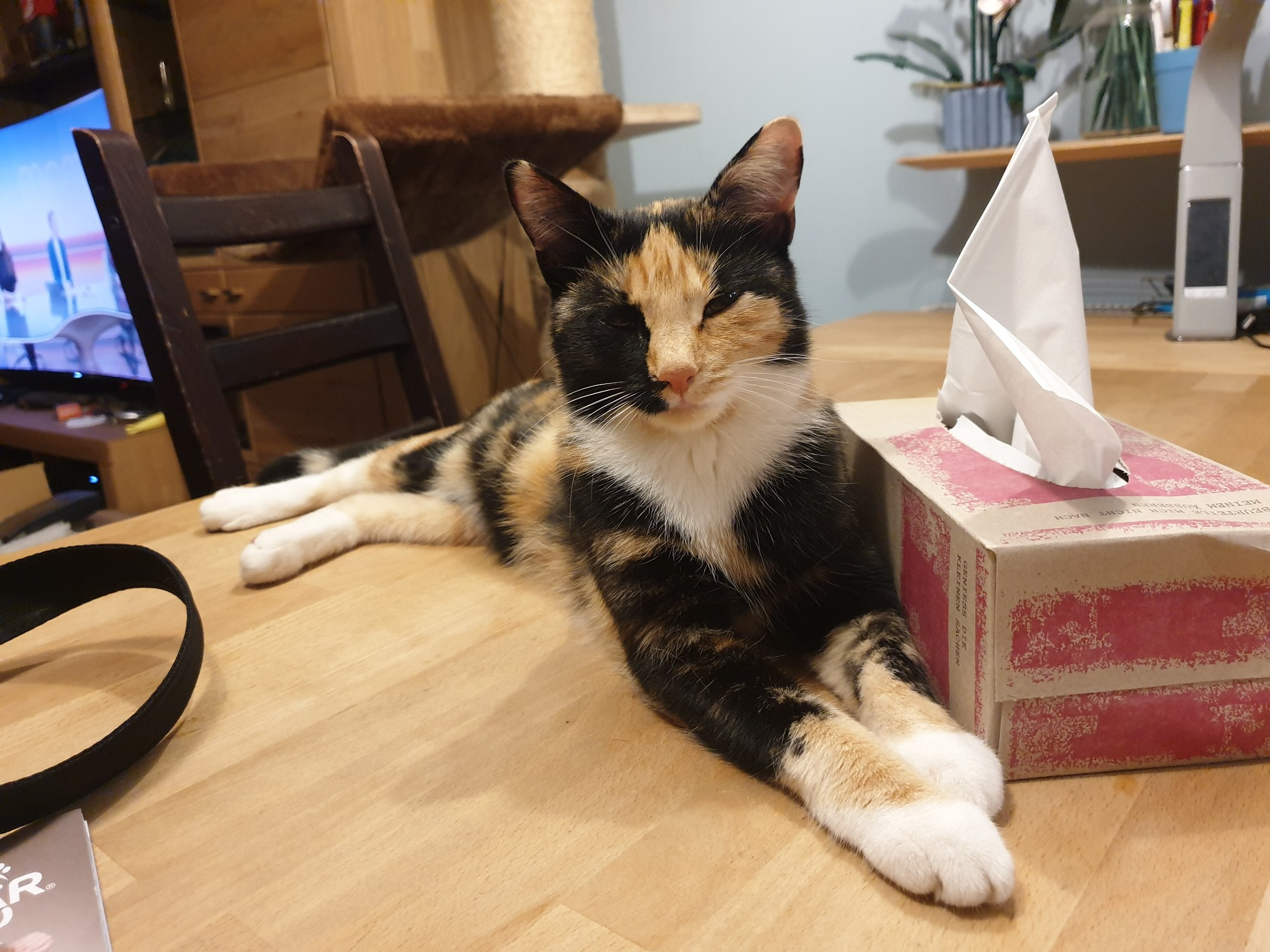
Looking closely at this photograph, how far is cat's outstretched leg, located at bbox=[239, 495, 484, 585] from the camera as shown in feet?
3.51

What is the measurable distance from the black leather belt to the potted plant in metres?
2.15

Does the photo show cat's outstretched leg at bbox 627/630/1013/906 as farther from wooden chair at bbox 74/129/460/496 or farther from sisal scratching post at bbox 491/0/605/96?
sisal scratching post at bbox 491/0/605/96

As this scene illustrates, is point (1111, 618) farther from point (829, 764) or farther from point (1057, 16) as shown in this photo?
point (1057, 16)

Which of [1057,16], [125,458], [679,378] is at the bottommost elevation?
[125,458]

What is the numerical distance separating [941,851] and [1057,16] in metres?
2.21

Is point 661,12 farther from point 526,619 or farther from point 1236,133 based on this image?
point 526,619

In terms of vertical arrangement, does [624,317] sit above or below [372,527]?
above

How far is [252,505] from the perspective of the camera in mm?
1205

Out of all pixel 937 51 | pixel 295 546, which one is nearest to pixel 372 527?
pixel 295 546

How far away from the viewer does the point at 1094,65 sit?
1984 mm

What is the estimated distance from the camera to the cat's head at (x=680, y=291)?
29.1 inches

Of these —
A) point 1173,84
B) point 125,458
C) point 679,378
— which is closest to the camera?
point 679,378

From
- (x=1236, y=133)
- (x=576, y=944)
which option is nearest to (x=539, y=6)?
(x=1236, y=133)

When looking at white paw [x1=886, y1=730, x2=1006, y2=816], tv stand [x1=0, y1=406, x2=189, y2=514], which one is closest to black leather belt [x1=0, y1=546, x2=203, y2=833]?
white paw [x1=886, y1=730, x2=1006, y2=816]
